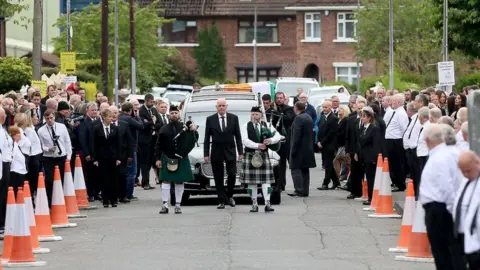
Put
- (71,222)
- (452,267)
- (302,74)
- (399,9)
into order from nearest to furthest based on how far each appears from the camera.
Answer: (452,267)
(71,222)
(399,9)
(302,74)

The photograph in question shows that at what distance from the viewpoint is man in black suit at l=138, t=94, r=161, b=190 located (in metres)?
29.9

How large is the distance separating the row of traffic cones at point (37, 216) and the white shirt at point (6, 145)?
50cm

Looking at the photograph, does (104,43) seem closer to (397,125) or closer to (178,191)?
(397,125)

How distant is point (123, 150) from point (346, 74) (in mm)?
65483

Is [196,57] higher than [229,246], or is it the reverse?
[196,57]

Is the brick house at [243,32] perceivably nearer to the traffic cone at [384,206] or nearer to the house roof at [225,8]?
the house roof at [225,8]

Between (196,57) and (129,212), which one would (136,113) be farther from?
(196,57)

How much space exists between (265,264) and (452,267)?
327cm

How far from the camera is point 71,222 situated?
22.3 m

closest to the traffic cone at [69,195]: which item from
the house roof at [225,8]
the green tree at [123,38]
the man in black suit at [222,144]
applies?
the man in black suit at [222,144]

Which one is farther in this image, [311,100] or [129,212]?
[311,100]

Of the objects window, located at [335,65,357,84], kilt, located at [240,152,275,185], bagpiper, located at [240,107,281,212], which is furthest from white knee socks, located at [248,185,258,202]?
window, located at [335,65,357,84]

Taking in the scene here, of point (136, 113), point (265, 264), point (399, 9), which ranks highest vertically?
point (399, 9)

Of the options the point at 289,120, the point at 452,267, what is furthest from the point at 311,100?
the point at 452,267
